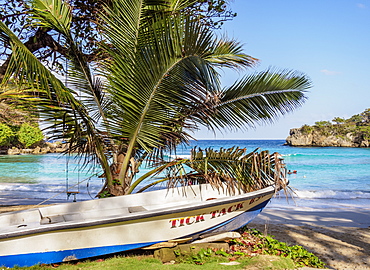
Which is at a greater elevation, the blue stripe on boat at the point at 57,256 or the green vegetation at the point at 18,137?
the green vegetation at the point at 18,137

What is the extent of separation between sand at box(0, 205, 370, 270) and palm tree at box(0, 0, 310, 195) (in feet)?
6.23

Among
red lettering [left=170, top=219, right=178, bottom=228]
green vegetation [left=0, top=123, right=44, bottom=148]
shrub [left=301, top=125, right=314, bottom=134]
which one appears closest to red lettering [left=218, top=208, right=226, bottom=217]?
red lettering [left=170, top=219, right=178, bottom=228]

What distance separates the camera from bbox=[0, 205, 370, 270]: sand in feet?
18.9

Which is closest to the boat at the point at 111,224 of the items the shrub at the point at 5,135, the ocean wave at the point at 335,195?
the ocean wave at the point at 335,195

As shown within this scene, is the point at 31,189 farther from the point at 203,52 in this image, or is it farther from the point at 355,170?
the point at 355,170

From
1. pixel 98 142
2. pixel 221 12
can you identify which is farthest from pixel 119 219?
pixel 221 12

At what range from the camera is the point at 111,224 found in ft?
15.3

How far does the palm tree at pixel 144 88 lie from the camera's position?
515 cm

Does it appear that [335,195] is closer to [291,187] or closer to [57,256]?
[291,187]

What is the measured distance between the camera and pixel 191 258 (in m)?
5.02

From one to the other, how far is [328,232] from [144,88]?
5.17 m

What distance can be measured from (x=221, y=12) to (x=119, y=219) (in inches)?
249

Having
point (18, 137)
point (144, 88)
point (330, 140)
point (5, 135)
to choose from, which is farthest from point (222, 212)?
point (330, 140)

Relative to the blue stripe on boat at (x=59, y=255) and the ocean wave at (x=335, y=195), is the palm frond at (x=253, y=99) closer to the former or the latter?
the blue stripe on boat at (x=59, y=255)
